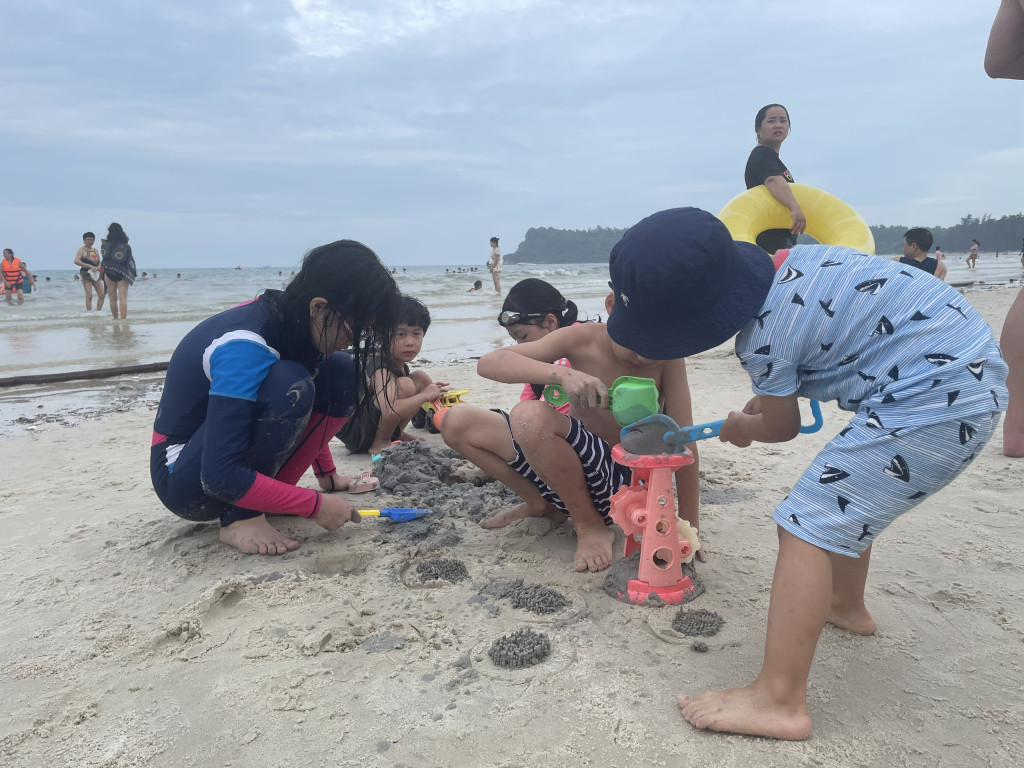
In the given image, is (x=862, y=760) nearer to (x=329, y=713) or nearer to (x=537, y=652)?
(x=537, y=652)

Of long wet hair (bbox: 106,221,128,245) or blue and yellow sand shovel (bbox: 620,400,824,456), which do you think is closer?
blue and yellow sand shovel (bbox: 620,400,824,456)

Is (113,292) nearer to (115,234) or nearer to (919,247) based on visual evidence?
(115,234)

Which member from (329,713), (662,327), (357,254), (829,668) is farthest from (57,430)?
(829,668)

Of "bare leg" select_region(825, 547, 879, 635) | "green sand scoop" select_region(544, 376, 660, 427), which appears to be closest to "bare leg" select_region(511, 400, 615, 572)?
"green sand scoop" select_region(544, 376, 660, 427)

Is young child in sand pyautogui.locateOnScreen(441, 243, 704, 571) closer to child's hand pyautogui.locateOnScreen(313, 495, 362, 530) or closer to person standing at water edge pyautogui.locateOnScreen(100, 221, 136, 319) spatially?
child's hand pyautogui.locateOnScreen(313, 495, 362, 530)

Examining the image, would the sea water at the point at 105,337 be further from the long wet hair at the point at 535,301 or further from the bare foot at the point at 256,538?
the bare foot at the point at 256,538

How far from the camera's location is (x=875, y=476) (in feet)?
4.47

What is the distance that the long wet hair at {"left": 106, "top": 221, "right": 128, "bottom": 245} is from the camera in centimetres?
1034

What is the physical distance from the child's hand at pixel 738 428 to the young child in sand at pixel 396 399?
2.14m

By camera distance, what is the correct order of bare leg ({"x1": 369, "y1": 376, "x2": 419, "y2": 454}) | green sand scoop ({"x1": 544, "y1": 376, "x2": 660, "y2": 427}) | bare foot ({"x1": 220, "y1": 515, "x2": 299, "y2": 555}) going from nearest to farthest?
green sand scoop ({"x1": 544, "y1": 376, "x2": 660, "y2": 427}) < bare foot ({"x1": 220, "y1": 515, "x2": 299, "y2": 555}) < bare leg ({"x1": 369, "y1": 376, "x2": 419, "y2": 454})

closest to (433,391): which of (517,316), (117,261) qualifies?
(517,316)

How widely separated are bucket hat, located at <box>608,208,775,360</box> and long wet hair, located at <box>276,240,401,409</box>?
0.91 m

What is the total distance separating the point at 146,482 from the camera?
126 inches

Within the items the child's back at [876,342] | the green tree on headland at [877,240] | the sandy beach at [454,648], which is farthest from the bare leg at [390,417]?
the green tree on headland at [877,240]
